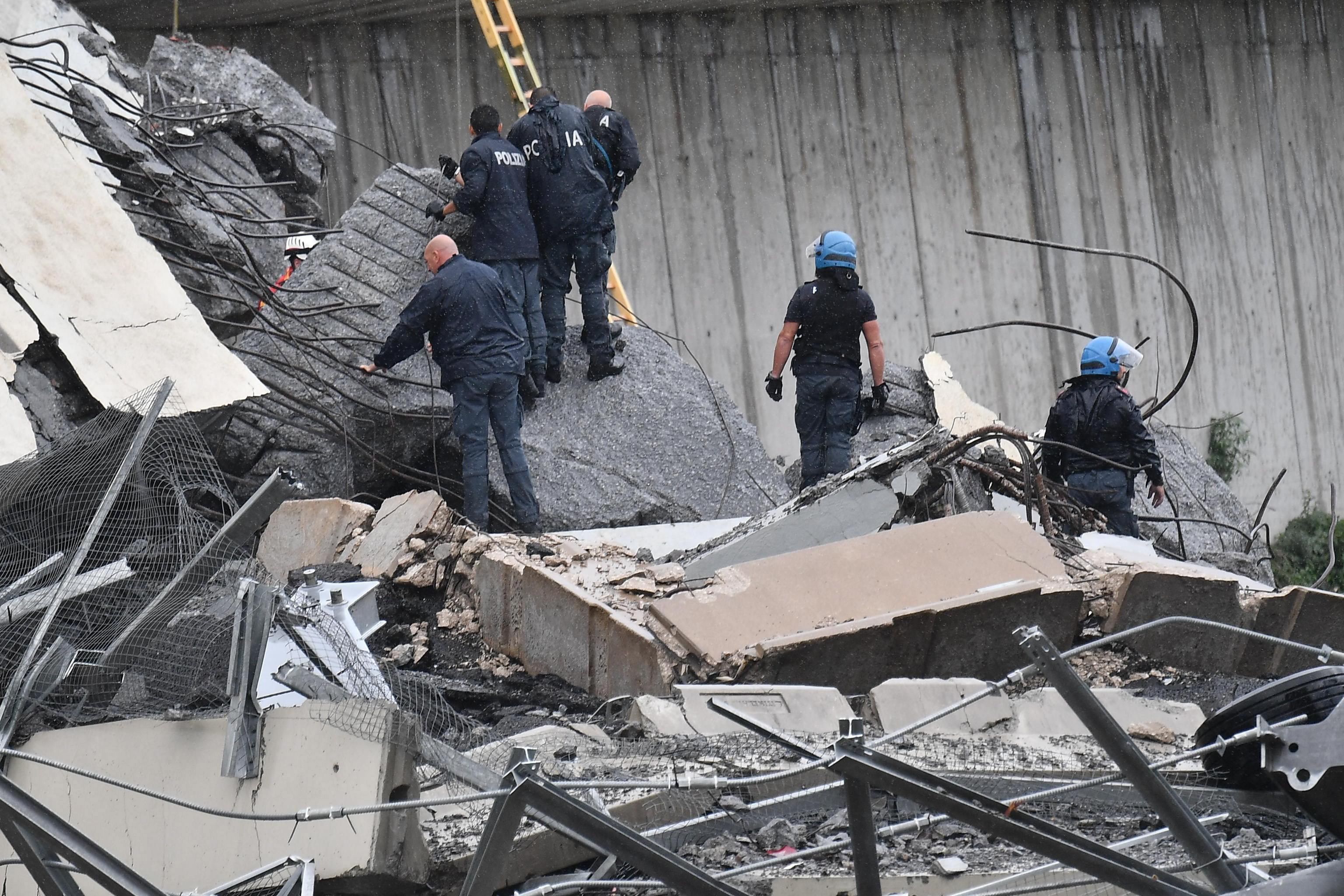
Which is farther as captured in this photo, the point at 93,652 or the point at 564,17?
the point at 564,17

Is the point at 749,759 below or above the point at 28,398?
below

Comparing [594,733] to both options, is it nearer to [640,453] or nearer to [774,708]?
[774,708]

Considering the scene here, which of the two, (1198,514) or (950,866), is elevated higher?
(1198,514)

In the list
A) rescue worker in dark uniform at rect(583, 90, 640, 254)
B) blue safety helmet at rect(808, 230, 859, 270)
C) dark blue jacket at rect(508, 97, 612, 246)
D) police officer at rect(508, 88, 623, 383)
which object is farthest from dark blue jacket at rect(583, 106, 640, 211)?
blue safety helmet at rect(808, 230, 859, 270)

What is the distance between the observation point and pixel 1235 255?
1462 centimetres

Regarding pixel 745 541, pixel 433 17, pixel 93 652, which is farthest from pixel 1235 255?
pixel 93 652

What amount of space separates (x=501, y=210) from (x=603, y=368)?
106 cm

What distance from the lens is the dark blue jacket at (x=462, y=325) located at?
6652 mm

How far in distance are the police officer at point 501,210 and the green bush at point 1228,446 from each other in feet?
30.2

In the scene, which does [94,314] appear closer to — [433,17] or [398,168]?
[398,168]

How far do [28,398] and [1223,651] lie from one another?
14.9 ft

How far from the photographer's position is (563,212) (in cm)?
739

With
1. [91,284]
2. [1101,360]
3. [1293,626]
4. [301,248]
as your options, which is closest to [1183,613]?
[1293,626]

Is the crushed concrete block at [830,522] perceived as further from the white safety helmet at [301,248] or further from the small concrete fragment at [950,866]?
the white safety helmet at [301,248]
